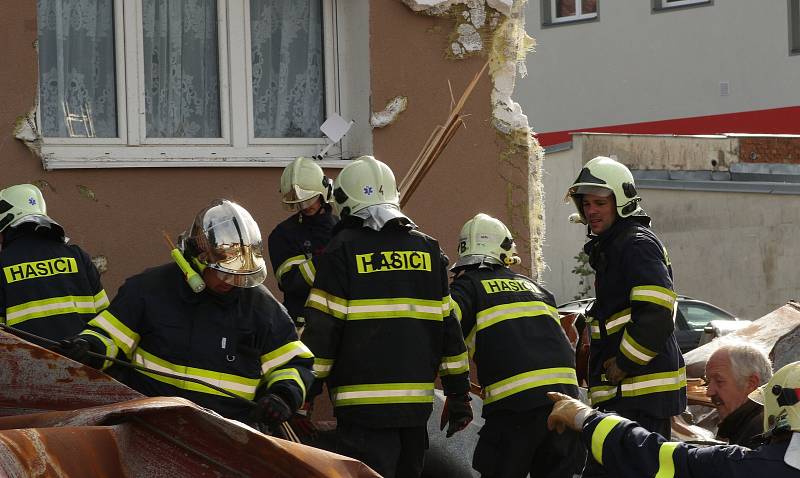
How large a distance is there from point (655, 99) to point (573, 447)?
1055 inches

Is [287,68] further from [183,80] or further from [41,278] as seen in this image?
[41,278]

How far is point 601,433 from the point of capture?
4527 millimetres

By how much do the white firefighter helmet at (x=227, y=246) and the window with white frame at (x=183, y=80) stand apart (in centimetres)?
277

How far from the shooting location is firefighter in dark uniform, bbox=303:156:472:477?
5941mm

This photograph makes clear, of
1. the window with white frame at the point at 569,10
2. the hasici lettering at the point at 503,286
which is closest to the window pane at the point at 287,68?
the hasici lettering at the point at 503,286

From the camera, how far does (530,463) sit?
6.75m

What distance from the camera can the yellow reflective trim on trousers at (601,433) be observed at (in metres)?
4.51

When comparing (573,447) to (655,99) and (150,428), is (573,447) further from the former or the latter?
(655,99)

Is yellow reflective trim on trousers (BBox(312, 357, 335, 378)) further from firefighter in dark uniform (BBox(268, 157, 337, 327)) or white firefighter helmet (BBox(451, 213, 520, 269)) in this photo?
firefighter in dark uniform (BBox(268, 157, 337, 327))

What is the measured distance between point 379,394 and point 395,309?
1.31 ft

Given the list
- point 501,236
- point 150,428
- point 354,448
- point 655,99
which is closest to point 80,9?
point 501,236

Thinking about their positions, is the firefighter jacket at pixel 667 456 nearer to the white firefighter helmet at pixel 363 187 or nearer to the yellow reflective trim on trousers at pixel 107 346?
the yellow reflective trim on trousers at pixel 107 346

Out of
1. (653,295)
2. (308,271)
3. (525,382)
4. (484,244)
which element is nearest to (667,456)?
(653,295)

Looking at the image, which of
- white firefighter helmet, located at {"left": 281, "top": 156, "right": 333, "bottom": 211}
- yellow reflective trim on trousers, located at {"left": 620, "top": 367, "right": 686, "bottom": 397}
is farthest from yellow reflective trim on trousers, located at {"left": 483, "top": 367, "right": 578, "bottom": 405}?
white firefighter helmet, located at {"left": 281, "top": 156, "right": 333, "bottom": 211}
